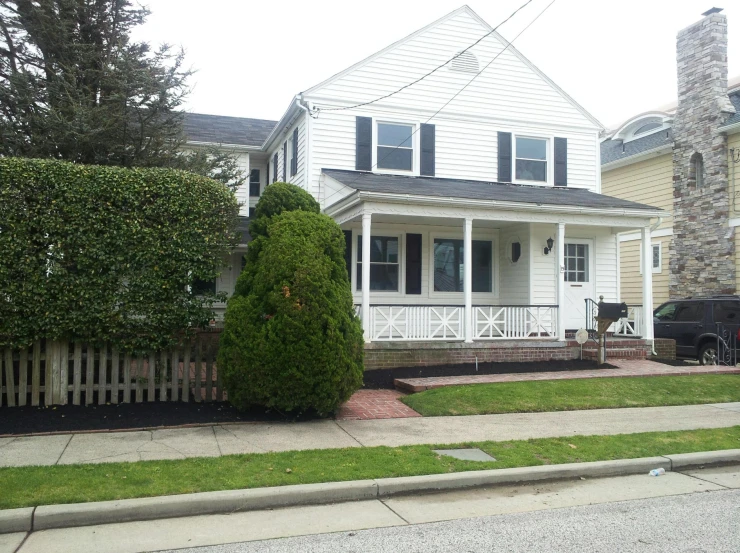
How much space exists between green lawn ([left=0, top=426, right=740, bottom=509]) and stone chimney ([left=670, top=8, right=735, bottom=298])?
12.5 meters

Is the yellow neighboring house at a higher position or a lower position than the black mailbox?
higher

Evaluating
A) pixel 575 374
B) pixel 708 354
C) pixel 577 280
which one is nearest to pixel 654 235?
pixel 577 280

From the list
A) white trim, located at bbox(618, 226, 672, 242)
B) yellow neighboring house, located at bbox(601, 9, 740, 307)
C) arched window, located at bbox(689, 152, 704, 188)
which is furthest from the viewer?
white trim, located at bbox(618, 226, 672, 242)

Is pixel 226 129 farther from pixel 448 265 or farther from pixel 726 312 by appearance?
pixel 726 312

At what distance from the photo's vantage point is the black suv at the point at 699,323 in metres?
14.5

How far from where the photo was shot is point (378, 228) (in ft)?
49.9

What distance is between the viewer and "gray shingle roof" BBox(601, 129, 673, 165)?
830 inches

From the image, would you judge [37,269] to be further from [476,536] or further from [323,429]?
[476,536]

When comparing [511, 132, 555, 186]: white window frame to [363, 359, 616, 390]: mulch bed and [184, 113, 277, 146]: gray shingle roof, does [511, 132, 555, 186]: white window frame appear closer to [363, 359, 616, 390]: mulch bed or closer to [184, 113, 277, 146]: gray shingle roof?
[363, 359, 616, 390]: mulch bed

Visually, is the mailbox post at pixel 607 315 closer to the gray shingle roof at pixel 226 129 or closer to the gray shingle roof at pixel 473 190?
the gray shingle roof at pixel 473 190

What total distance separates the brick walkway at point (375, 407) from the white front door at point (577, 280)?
22.0ft

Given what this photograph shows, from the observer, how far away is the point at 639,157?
855 inches

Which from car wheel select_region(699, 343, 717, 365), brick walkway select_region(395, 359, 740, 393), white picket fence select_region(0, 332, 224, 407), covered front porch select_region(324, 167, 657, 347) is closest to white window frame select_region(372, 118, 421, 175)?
covered front porch select_region(324, 167, 657, 347)

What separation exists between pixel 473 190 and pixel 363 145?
121 inches
